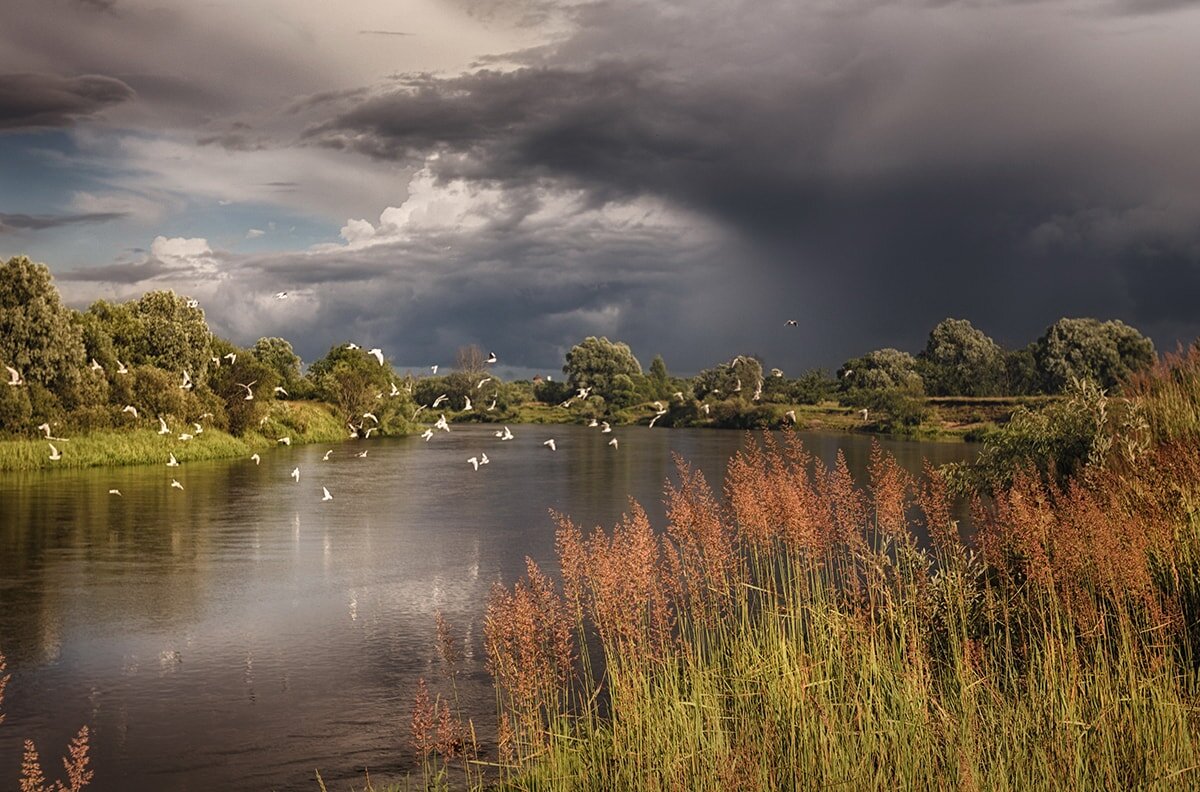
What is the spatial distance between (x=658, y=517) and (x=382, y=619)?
54.0 ft

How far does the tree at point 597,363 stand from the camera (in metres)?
156

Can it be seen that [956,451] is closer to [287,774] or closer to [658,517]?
[658,517]

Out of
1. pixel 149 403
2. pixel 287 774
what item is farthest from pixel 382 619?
pixel 149 403

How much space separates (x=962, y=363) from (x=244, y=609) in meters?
120

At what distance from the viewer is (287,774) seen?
37.0ft

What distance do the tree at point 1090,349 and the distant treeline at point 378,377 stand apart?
0.58 feet

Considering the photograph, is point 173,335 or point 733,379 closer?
point 173,335

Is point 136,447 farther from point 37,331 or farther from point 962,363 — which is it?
point 962,363

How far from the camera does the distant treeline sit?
49.2 metres

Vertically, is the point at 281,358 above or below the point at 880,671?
above

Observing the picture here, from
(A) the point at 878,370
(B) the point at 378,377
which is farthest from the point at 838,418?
(B) the point at 378,377

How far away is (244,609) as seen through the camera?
65.3 ft

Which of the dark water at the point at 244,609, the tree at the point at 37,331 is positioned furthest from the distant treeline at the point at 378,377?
the dark water at the point at 244,609

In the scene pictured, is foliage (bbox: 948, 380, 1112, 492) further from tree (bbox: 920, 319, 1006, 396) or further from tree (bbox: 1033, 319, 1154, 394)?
tree (bbox: 920, 319, 1006, 396)
